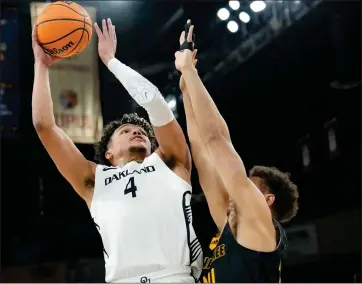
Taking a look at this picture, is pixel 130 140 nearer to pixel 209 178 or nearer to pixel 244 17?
pixel 209 178

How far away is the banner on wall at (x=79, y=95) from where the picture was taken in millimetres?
5035

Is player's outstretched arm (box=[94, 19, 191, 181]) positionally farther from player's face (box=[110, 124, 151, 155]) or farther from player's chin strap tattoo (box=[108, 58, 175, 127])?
player's face (box=[110, 124, 151, 155])

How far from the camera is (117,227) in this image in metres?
2.41

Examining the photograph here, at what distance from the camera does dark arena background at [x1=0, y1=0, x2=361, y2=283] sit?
5465 millimetres

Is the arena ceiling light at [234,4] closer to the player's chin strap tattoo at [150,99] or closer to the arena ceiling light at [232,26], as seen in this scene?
the arena ceiling light at [232,26]

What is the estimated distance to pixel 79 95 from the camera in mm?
5180

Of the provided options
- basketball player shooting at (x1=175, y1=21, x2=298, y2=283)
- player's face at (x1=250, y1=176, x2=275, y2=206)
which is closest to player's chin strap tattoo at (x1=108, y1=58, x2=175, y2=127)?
basketball player shooting at (x1=175, y1=21, x2=298, y2=283)

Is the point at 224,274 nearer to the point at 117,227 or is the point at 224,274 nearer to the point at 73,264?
the point at 117,227

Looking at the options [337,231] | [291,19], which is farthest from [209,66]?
[337,231]

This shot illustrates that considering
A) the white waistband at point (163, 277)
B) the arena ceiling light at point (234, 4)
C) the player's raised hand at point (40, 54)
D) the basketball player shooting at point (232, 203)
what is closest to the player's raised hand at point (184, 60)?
the basketball player shooting at point (232, 203)

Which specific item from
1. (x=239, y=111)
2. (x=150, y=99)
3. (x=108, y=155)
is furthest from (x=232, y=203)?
(x=239, y=111)

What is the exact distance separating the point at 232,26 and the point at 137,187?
3.57 m

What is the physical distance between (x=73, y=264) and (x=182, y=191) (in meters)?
3.64

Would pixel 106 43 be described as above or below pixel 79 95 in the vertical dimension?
below
